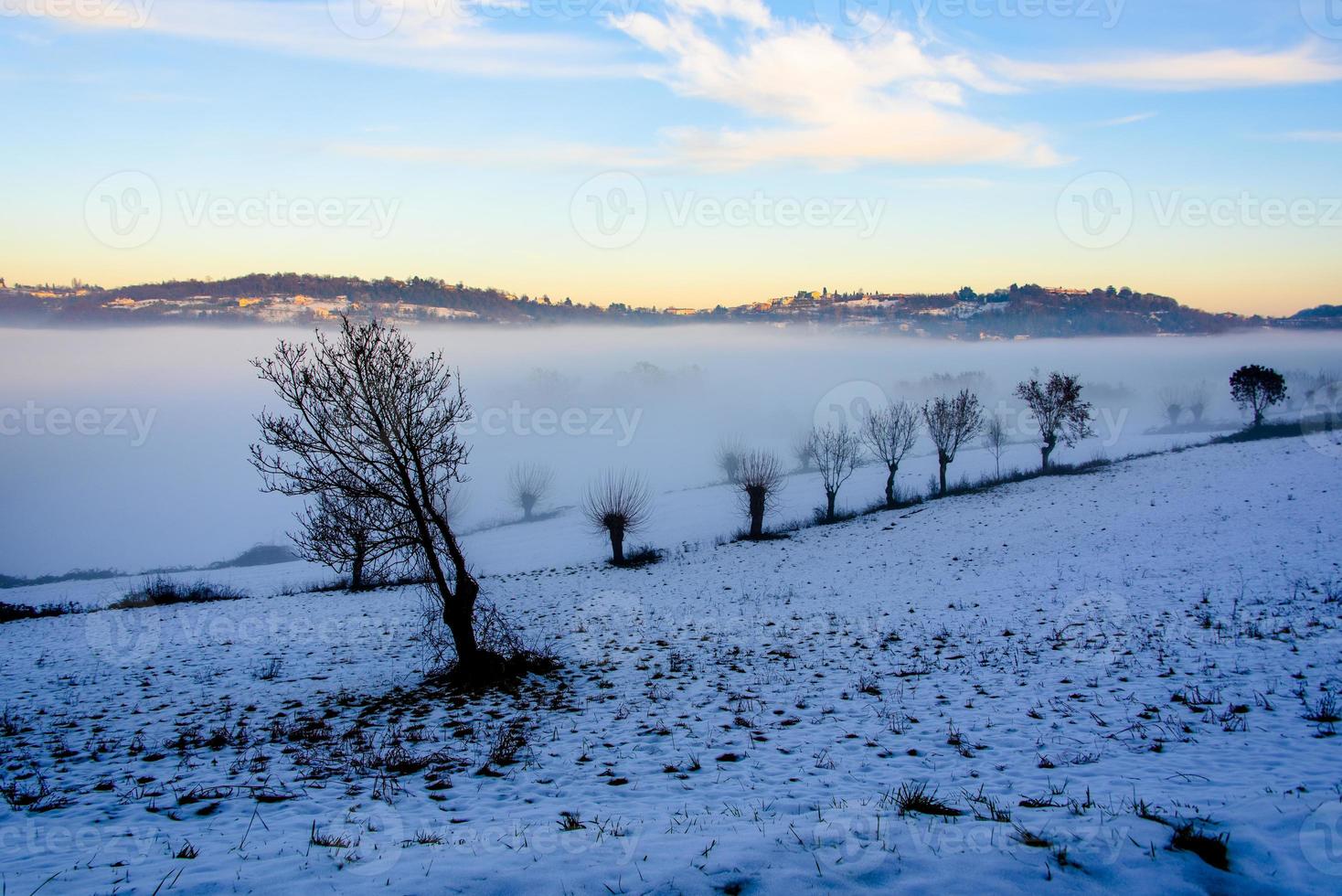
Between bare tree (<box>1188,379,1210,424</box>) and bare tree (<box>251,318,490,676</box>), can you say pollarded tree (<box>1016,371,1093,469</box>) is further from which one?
bare tree (<box>1188,379,1210,424</box>)

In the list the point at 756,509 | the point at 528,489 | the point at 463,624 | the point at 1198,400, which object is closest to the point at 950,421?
the point at 756,509

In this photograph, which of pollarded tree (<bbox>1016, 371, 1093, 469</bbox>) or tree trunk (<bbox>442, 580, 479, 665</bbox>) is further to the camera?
pollarded tree (<bbox>1016, 371, 1093, 469</bbox>)

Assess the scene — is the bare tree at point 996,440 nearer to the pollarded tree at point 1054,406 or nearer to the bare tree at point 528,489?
the pollarded tree at point 1054,406

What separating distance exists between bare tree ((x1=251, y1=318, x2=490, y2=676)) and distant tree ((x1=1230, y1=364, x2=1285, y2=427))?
8135 centimetres

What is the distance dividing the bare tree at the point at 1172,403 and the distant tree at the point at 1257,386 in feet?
216

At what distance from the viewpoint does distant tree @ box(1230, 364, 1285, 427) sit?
214 ft

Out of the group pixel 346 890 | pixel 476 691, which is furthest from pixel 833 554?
pixel 346 890

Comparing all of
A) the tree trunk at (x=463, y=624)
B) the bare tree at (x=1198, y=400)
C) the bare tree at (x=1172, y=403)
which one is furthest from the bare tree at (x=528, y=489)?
the bare tree at (x=1198, y=400)

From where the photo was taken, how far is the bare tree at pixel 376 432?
1361 centimetres

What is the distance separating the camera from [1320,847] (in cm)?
513

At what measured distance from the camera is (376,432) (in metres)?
14.2

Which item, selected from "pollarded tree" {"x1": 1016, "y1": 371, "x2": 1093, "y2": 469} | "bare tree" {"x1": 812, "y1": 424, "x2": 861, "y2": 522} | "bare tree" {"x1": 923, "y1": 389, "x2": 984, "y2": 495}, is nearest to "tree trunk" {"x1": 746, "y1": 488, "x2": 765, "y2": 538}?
"bare tree" {"x1": 812, "y1": 424, "x2": 861, "y2": 522}

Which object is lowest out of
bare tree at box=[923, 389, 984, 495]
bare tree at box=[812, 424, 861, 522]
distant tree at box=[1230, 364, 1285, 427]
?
bare tree at box=[812, 424, 861, 522]

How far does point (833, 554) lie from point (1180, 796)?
2955cm
